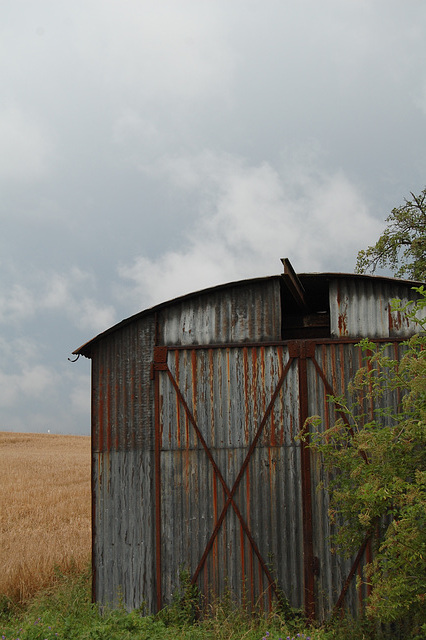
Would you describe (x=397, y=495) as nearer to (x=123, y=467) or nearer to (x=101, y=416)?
(x=123, y=467)

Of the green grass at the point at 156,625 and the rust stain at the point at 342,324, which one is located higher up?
the rust stain at the point at 342,324

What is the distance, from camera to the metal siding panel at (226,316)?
10.2 meters

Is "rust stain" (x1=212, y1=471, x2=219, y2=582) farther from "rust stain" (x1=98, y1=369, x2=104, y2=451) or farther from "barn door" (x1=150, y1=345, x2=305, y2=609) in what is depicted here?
"rust stain" (x1=98, y1=369, x2=104, y2=451)

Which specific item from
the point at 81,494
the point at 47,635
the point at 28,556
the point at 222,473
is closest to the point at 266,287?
the point at 222,473

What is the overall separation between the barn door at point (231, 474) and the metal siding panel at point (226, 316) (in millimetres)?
229

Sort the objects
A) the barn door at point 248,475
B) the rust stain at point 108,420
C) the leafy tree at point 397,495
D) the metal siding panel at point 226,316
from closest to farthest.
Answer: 1. the leafy tree at point 397,495
2. the barn door at point 248,475
3. the metal siding panel at point 226,316
4. the rust stain at point 108,420

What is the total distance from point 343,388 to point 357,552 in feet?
8.12

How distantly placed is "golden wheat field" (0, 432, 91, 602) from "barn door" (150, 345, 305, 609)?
3.22 m

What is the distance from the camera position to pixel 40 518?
17406 millimetres

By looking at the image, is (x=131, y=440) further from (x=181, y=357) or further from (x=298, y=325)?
(x=298, y=325)

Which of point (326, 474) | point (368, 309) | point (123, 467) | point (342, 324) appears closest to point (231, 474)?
point (326, 474)

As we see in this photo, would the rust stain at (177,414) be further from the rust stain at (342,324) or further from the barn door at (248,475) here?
the rust stain at (342,324)

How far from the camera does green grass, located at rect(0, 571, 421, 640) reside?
27.7 ft

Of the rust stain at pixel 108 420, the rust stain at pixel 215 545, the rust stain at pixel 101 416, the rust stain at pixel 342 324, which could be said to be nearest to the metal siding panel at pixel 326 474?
the rust stain at pixel 342 324
